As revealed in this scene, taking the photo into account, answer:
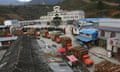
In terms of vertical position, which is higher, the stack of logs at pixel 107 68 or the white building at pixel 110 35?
the white building at pixel 110 35

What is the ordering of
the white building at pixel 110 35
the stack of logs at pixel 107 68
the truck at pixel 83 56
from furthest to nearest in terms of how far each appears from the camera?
the white building at pixel 110 35, the truck at pixel 83 56, the stack of logs at pixel 107 68

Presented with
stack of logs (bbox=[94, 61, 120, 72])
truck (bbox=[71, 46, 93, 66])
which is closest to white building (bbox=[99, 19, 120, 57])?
truck (bbox=[71, 46, 93, 66])

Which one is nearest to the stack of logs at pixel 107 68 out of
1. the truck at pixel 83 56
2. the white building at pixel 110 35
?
the truck at pixel 83 56

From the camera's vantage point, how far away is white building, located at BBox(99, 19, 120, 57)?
2806 centimetres

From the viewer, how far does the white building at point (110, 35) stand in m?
28.1

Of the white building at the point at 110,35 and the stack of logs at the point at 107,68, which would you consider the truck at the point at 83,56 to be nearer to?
the white building at the point at 110,35

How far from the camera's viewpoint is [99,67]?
21.2 m

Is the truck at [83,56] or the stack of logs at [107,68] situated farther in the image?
the truck at [83,56]

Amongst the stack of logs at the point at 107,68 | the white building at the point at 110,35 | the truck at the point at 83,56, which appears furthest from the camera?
the white building at the point at 110,35

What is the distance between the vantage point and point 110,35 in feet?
105

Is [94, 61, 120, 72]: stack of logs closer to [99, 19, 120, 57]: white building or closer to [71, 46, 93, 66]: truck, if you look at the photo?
[71, 46, 93, 66]: truck

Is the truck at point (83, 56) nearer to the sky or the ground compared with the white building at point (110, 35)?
nearer to the ground

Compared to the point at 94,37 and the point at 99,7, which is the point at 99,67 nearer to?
the point at 94,37

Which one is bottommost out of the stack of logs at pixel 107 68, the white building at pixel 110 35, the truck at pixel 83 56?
the truck at pixel 83 56
